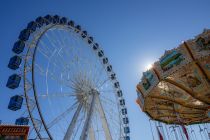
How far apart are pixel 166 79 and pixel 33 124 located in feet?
31.8

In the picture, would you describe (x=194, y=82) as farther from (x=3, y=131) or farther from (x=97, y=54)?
(x=97, y=54)

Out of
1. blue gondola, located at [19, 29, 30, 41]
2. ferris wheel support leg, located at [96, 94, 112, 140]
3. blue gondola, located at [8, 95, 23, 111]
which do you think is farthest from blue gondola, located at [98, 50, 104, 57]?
blue gondola, located at [8, 95, 23, 111]

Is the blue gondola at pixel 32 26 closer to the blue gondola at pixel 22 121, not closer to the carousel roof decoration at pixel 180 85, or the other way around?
the blue gondola at pixel 22 121

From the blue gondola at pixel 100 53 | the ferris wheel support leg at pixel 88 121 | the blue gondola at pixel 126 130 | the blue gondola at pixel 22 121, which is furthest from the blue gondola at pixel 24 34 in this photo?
the blue gondola at pixel 126 130

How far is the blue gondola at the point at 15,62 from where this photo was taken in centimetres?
1910

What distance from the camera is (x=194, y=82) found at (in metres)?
13.5

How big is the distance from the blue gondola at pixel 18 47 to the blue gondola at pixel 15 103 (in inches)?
149

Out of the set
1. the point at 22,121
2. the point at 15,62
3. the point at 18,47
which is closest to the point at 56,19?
the point at 18,47

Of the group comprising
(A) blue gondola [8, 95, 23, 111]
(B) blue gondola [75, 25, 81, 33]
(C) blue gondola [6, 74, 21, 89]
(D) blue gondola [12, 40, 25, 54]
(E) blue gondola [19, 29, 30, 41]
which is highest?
(B) blue gondola [75, 25, 81, 33]

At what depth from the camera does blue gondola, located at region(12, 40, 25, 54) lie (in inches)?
777

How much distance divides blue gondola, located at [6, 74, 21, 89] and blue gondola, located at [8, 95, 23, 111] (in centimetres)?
87

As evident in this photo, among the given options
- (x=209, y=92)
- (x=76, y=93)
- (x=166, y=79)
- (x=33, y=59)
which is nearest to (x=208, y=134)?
(x=209, y=92)

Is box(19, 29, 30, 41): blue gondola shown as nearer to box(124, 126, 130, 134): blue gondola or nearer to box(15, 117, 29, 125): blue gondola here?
box(15, 117, 29, 125): blue gondola

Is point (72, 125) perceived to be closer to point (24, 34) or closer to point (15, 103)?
point (15, 103)
